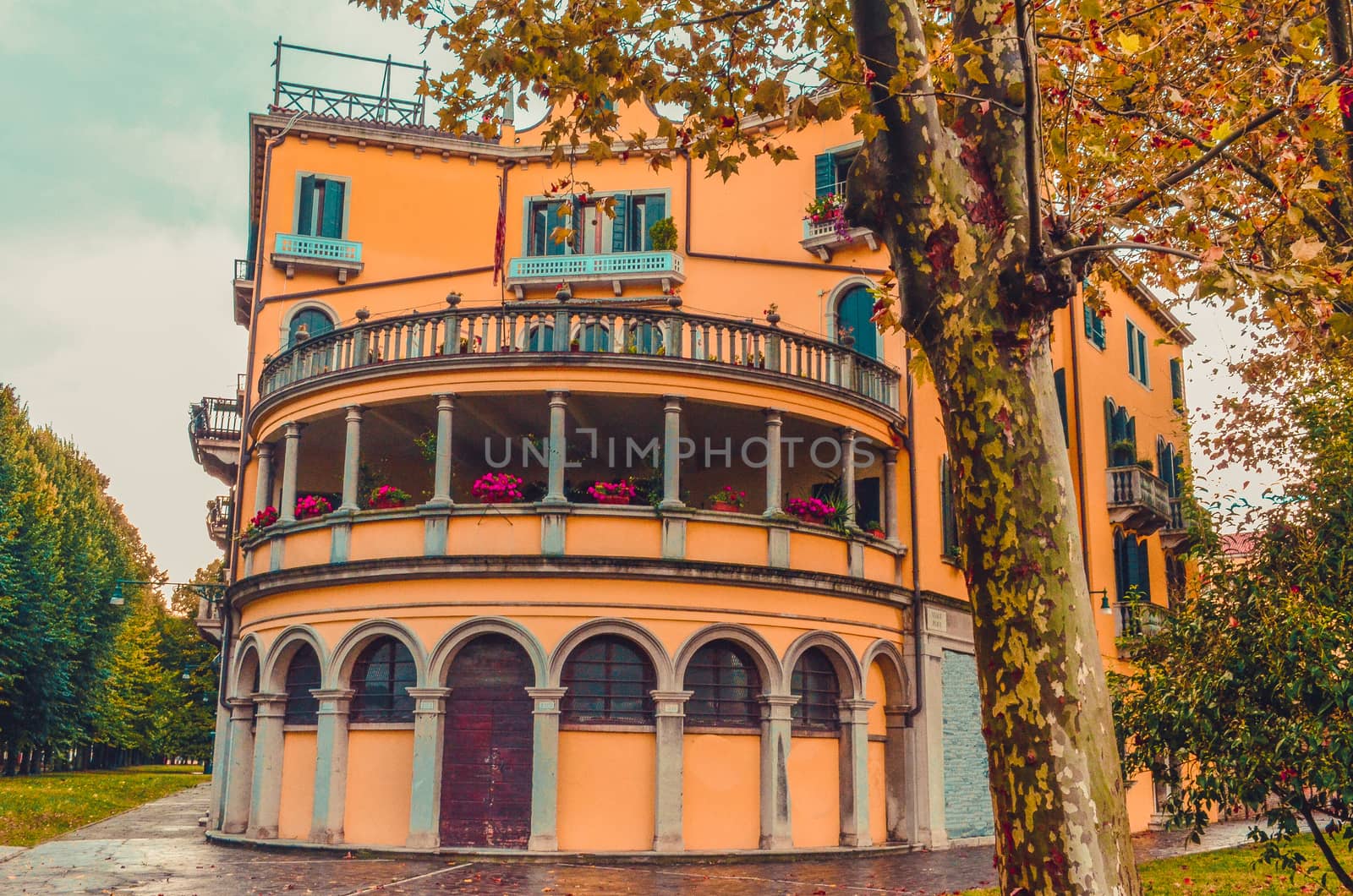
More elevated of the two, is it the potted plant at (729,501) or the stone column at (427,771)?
the potted plant at (729,501)

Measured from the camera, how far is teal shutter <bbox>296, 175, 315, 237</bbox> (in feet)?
83.9

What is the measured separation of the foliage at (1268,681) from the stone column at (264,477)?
1544 centimetres

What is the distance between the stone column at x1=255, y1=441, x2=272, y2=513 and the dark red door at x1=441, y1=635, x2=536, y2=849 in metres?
5.80

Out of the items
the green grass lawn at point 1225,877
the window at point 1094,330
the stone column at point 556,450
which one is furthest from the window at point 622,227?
the green grass lawn at point 1225,877

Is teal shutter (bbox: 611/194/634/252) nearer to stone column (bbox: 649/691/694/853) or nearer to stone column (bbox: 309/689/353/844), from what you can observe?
stone column (bbox: 649/691/694/853)

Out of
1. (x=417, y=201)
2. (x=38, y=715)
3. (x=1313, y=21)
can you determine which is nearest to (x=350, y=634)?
(x=417, y=201)

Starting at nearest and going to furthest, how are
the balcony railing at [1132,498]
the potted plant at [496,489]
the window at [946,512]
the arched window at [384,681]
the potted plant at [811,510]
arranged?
the arched window at [384,681]
the potted plant at [496,489]
the potted plant at [811,510]
the window at [946,512]
the balcony railing at [1132,498]

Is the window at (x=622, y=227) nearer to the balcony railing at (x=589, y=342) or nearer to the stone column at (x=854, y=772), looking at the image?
the balcony railing at (x=589, y=342)

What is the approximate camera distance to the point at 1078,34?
11.7 m

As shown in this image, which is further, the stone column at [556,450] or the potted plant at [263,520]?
the potted plant at [263,520]

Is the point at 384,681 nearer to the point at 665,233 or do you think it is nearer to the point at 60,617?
the point at 665,233

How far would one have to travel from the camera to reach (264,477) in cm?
2269

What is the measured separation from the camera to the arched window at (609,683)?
18.9 metres

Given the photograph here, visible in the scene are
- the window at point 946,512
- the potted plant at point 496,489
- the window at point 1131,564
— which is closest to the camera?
the potted plant at point 496,489
